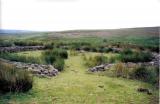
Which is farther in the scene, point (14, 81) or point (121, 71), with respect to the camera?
point (121, 71)

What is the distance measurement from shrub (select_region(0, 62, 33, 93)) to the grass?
158 mm

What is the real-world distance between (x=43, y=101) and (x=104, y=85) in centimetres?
207

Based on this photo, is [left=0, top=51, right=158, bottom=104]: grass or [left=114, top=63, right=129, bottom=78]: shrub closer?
[left=0, top=51, right=158, bottom=104]: grass

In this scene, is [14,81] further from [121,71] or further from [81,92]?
[121,71]

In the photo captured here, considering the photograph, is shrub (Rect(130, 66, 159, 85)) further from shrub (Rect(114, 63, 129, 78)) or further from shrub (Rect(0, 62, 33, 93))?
shrub (Rect(0, 62, 33, 93))

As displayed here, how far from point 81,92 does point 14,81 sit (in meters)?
1.44

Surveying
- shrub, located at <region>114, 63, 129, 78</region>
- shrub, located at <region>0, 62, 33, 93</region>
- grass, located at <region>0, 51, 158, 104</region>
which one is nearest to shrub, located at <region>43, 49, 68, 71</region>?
grass, located at <region>0, 51, 158, 104</region>

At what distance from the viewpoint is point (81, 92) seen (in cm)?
661

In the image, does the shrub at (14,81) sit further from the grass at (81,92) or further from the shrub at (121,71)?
the shrub at (121,71)

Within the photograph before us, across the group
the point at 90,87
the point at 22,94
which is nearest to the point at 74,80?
the point at 90,87

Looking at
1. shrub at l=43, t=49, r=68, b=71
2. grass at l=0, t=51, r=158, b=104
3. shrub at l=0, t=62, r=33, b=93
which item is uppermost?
shrub at l=0, t=62, r=33, b=93

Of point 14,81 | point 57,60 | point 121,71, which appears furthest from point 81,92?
point 57,60

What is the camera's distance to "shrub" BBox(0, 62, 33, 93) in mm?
6156

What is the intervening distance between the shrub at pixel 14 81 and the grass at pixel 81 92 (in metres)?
0.16
